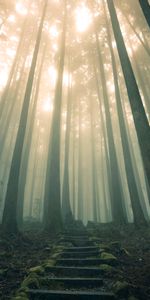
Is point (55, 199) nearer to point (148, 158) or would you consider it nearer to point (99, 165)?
point (148, 158)

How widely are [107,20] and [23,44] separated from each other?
7466 mm

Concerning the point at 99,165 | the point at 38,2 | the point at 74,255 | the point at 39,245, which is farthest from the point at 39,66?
the point at 99,165

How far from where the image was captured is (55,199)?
14.4 metres

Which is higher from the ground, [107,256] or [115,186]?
[115,186]

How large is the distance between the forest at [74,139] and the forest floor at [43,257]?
27mm

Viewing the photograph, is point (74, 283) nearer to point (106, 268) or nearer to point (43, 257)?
point (106, 268)

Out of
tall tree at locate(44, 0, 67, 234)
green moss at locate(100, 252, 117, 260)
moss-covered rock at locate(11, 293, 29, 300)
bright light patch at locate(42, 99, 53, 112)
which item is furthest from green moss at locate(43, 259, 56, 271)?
bright light patch at locate(42, 99, 53, 112)

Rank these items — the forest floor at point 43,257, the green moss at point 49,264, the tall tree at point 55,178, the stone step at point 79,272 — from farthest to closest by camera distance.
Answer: the tall tree at point 55,178 < the green moss at point 49,264 < the stone step at point 79,272 < the forest floor at point 43,257

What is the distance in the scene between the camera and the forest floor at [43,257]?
567cm

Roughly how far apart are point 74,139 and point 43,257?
26365 mm

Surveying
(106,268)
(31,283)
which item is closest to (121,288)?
(106,268)

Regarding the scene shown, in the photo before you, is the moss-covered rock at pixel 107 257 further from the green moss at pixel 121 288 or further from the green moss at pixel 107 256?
the green moss at pixel 121 288

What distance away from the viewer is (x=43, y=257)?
8188mm

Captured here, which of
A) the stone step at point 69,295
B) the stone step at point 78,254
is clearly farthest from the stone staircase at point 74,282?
the stone step at point 78,254
